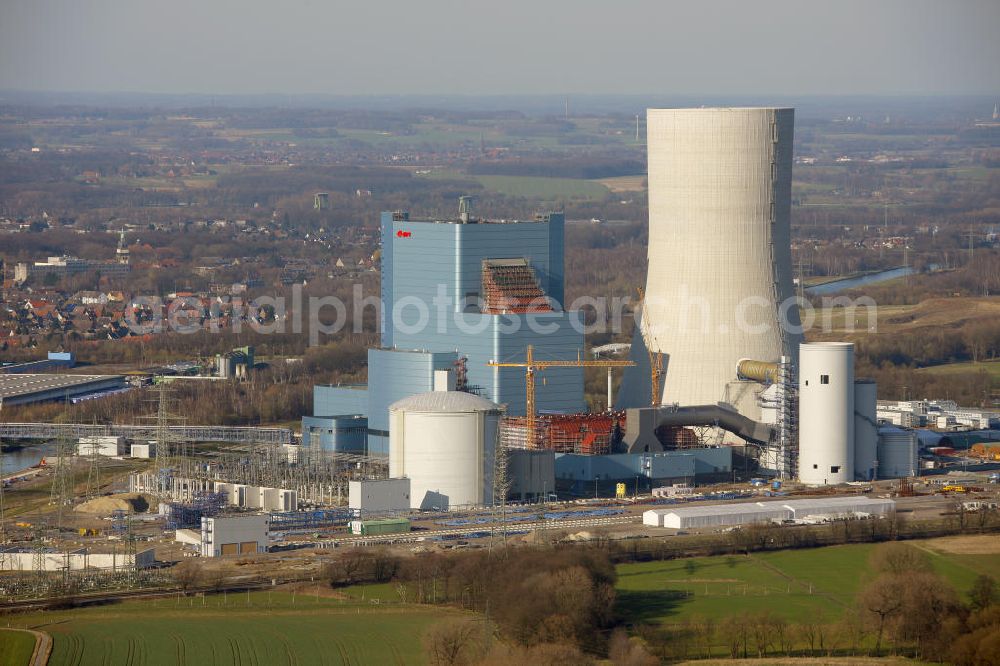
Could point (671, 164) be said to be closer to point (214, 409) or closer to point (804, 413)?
point (804, 413)

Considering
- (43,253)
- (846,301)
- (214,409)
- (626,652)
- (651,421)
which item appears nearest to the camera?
(626,652)

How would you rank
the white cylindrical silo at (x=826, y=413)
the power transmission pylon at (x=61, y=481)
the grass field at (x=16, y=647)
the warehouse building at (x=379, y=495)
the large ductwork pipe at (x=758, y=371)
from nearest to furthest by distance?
the grass field at (x=16, y=647) → the power transmission pylon at (x=61, y=481) → the warehouse building at (x=379, y=495) → the white cylindrical silo at (x=826, y=413) → the large ductwork pipe at (x=758, y=371)

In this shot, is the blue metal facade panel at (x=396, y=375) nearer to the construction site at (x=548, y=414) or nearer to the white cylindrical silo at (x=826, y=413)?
the construction site at (x=548, y=414)

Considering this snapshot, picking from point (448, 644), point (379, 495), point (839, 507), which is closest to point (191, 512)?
point (379, 495)

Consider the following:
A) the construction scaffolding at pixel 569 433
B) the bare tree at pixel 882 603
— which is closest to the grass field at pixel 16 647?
the bare tree at pixel 882 603

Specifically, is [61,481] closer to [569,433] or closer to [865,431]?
[569,433]

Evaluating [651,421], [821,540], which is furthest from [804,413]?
[821,540]
